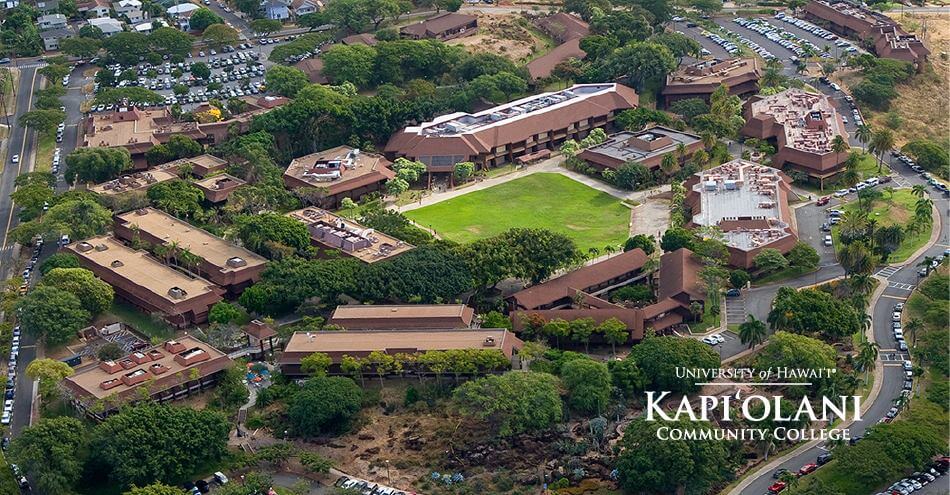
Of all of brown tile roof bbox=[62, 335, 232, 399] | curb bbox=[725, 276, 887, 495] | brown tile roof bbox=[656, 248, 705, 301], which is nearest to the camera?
curb bbox=[725, 276, 887, 495]

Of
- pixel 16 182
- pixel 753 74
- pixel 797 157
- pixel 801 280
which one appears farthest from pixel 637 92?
pixel 16 182

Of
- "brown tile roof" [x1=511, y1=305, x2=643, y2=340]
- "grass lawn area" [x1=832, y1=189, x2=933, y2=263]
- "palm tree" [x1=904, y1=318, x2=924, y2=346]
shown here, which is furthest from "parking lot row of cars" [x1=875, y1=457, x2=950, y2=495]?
"grass lawn area" [x1=832, y1=189, x2=933, y2=263]

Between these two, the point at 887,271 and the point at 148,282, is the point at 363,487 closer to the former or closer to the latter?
the point at 148,282

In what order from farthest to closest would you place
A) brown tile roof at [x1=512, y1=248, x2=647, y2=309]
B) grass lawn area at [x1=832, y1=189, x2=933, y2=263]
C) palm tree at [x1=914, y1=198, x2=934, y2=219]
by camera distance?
palm tree at [x1=914, y1=198, x2=934, y2=219], grass lawn area at [x1=832, y1=189, x2=933, y2=263], brown tile roof at [x1=512, y1=248, x2=647, y2=309]

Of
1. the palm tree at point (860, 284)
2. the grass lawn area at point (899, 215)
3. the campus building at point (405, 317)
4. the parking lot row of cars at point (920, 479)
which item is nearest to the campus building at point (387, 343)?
the campus building at point (405, 317)

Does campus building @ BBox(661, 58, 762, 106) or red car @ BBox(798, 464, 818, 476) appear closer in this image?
red car @ BBox(798, 464, 818, 476)

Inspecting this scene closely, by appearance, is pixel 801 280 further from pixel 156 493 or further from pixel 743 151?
pixel 156 493

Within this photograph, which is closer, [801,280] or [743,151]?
[801,280]

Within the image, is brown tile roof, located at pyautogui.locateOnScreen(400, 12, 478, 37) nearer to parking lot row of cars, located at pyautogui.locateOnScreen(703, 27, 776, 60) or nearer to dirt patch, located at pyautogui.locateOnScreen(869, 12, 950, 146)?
parking lot row of cars, located at pyautogui.locateOnScreen(703, 27, 776, 60)
